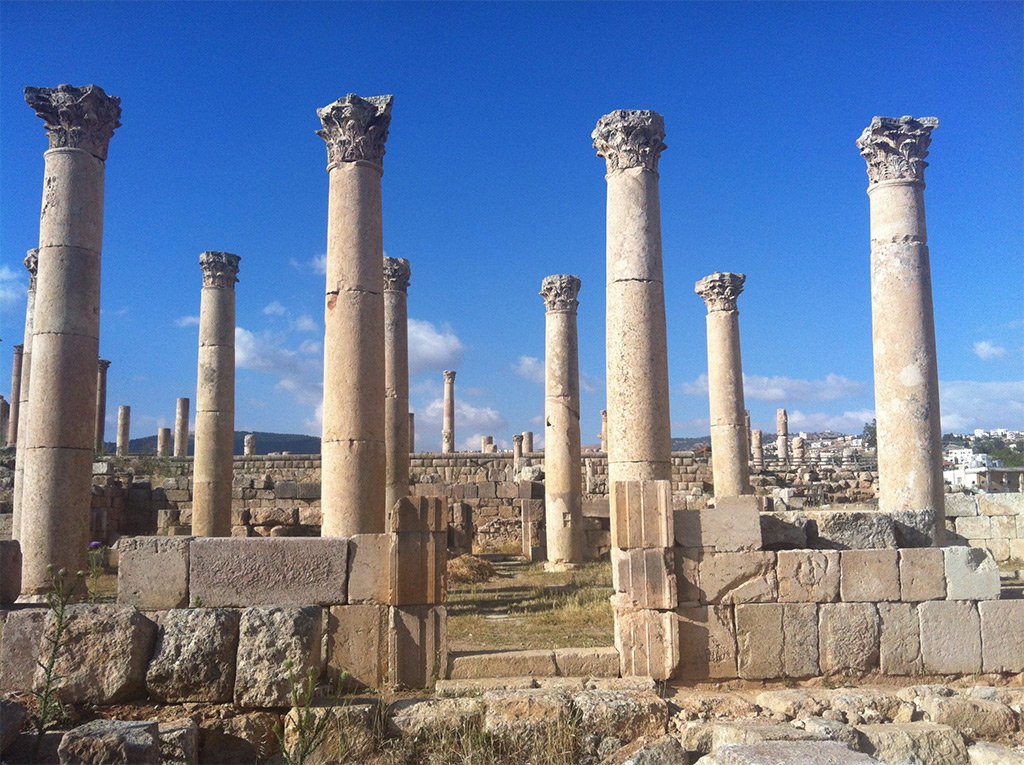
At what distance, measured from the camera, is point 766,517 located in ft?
30.6

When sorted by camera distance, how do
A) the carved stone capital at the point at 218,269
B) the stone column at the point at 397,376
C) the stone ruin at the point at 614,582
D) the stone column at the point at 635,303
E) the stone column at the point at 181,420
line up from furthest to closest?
the stone column at the point at 181,420
the carved stone capital at the point at 218,269
the stone column at the point at 397,376
the stone column at the point at 635,303
the stone ruin at the point at 614,582

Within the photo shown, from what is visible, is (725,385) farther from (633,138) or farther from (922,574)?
(922,574)

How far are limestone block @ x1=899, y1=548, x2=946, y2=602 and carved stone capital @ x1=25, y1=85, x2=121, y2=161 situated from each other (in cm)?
1289

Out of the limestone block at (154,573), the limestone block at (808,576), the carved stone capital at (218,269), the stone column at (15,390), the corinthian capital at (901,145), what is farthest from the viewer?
the stone column at (15,390)

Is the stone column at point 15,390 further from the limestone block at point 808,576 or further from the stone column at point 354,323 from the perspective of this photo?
the limestone block at point 808,576

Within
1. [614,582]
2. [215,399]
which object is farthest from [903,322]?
[215,399]

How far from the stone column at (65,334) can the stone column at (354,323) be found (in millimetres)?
3581

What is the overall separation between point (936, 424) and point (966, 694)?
5383 mm

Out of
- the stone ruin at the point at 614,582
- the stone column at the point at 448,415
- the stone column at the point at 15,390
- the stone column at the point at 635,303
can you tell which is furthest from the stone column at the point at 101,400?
the stone column at the point at 635,303

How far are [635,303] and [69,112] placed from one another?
9.23 m

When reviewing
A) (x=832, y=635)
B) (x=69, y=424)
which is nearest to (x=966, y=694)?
(x=832, y=635)

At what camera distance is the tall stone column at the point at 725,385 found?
67.9 ft

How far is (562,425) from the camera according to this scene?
20016 mm

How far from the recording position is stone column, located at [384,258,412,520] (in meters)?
19.0
